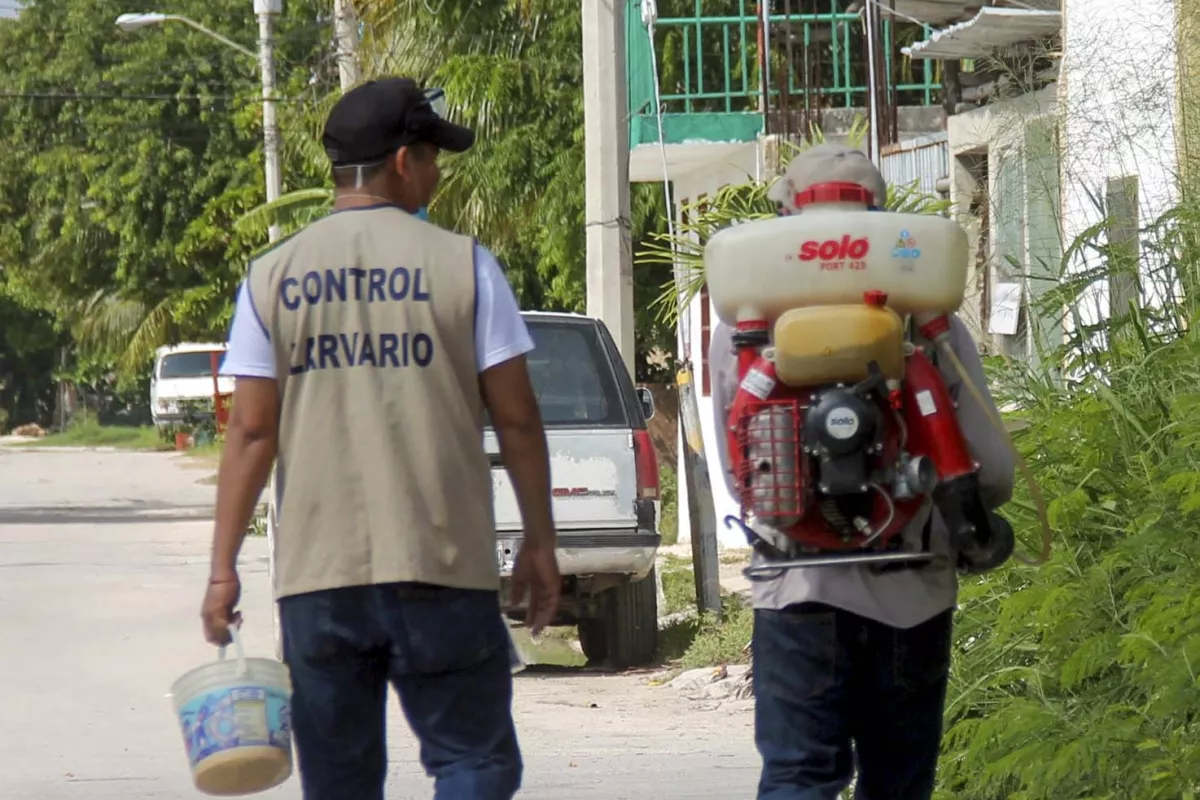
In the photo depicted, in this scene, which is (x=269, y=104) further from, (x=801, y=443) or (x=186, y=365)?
(x=801, y=443)

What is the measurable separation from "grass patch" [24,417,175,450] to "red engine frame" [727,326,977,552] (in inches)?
1584

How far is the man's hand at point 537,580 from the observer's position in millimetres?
4066

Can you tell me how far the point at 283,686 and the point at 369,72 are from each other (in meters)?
17.9

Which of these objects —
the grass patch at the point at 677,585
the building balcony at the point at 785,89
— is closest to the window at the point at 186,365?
the building balcony at the point at 785,89

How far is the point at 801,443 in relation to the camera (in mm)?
3930

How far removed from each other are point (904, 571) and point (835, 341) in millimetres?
525

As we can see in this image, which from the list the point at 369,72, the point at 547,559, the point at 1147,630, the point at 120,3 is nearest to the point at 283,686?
the point at 547,559

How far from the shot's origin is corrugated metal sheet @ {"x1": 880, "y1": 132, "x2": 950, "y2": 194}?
11.6m

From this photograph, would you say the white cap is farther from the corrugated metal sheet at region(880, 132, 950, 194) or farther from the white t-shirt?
the corrugated metal sheet at region(880, 132, 950, 194)

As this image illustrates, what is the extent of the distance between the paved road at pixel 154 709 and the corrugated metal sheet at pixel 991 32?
387 cm

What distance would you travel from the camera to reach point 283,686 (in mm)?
4012

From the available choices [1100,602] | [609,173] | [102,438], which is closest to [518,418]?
[1100,602]

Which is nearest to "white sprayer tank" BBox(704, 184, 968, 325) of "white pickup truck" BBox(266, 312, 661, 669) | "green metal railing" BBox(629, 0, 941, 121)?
"white pickup truck" BBox(266, 312, 661, 669)

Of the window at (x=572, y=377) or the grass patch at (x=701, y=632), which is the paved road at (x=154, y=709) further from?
the window at (x=572, y=377)
